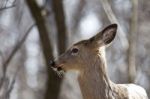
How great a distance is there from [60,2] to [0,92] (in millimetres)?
2179

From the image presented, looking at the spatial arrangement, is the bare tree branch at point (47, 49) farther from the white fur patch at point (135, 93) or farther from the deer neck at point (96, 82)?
the deer neck at point (96, 82)

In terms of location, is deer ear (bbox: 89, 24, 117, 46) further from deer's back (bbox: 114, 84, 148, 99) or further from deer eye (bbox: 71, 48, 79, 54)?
deer's back (bbox: 114, 84, 148, 99)

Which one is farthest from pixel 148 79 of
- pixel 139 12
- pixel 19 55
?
pixel 19 55

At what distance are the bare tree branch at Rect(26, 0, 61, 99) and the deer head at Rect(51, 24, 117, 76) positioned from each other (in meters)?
2.66

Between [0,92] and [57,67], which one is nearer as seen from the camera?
[57,67]

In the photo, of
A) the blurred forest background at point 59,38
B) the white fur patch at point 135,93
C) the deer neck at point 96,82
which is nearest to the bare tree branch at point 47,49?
the blurred forest background at point 59,38

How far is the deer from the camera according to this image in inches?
356

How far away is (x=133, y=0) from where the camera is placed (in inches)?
473

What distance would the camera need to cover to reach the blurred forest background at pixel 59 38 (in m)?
11.9

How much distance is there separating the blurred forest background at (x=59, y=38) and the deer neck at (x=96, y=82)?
1.15m

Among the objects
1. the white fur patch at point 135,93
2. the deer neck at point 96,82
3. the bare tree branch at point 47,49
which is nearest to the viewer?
the deer neck at point 96,82

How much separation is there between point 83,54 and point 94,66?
211mm

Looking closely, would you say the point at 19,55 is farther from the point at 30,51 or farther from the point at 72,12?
the point at 72,12

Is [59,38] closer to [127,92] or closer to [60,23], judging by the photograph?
[60,23]
